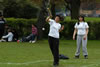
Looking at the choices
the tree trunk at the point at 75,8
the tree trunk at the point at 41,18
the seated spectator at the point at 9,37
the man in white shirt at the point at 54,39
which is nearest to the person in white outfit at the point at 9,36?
the seated spectator at the point at 9,37

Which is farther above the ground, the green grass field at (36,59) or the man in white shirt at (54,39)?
the man in white shirt at (54,39)

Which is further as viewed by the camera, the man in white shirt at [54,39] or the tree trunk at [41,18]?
the tree trunk at [41,18]

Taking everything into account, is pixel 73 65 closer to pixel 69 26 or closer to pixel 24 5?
pixel 69 26

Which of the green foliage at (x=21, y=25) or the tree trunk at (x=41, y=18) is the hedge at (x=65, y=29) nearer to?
the green foliage at (x=21, y=25)

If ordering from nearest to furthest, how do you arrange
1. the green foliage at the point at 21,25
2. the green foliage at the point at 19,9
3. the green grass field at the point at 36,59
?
the green grass field at the point at 36,59 → the green foliage at the point at 21,25 → the green foliage at the point at 19,9

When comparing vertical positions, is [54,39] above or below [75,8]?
above

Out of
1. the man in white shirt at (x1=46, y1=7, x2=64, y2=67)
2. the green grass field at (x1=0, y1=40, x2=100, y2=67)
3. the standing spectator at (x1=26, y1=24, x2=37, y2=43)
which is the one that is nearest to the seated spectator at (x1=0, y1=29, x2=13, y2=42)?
the standing spectator at (x1=26, y1=24, x2=37, y2=43)

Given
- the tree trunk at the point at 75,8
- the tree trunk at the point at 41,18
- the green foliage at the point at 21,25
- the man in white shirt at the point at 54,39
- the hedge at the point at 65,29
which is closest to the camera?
the man in white shirt at the point at 54,39

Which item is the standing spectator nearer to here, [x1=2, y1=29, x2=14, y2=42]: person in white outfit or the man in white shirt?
[x1=2, y1=29, x2=14, y2=42]: person in white outfit

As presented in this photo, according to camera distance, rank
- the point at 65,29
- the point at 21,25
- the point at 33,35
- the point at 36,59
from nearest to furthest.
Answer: the point at 36,59
the point at 33,35
the point at 65,29
the point at 21,25

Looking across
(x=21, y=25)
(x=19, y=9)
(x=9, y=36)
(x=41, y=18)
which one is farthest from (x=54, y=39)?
(x=19, y=9)

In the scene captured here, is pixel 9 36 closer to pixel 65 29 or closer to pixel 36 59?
pixel 65 29

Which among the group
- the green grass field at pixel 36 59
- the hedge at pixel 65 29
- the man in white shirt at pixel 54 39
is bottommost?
the hedge at pixel 65 29

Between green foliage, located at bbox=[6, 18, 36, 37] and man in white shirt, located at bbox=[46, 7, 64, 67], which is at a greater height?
man in white shirt, located at bbox=[46, 7, 64, 67]
